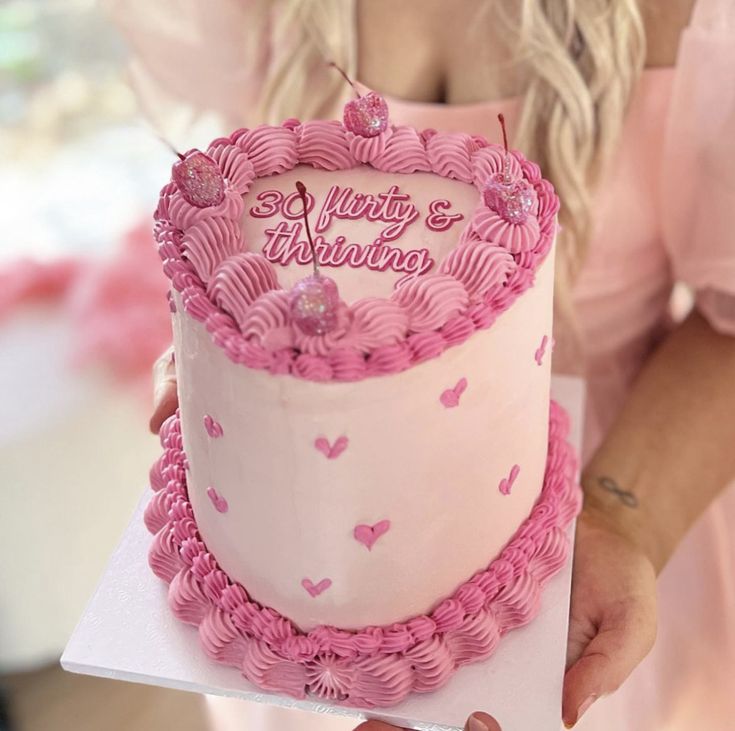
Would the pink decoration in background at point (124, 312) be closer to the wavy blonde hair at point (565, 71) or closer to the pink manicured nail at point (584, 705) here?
the wavy blonde hair at point (565, 71)

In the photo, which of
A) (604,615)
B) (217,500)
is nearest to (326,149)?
(217,500)

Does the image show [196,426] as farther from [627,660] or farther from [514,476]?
[627,660]

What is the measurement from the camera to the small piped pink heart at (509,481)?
3.01 feet

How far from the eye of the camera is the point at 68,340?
2197 mm

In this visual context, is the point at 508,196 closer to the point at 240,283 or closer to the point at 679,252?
the point at 240,283

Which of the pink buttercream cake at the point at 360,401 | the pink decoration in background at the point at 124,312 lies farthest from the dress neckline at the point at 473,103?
the pink decoration in background at the point at 124,312

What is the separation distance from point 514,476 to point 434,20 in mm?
747

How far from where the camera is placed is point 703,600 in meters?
1.38

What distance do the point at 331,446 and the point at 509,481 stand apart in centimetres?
23

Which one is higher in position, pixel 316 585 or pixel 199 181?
pixel 199 181

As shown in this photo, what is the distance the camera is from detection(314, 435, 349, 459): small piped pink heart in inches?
31.0

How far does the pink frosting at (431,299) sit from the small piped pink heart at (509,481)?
8.3 inches

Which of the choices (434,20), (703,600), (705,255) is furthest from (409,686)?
(434,20)

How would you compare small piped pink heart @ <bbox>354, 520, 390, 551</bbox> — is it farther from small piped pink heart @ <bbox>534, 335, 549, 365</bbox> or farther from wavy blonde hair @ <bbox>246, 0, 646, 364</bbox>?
wavy blonde hair @ <bbox>246, 0, 646, 364</bbox>
